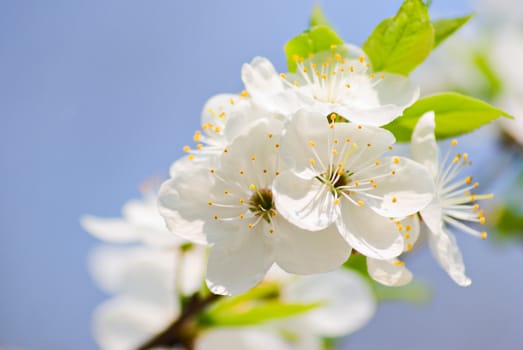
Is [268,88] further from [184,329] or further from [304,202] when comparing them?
[184,329]

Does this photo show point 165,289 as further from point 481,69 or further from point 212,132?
point 481,69

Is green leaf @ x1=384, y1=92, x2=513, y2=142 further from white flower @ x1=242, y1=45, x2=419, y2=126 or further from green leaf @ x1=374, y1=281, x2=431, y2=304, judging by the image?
green leaf @ x1=374, y1=281, x2=431, y2=304

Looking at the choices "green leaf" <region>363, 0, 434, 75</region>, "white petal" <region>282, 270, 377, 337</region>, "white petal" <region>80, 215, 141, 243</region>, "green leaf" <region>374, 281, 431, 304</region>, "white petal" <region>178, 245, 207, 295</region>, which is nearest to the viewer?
"green leaf" <region>363, 0, 434, 75</region>

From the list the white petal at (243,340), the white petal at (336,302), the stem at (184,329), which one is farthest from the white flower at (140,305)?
the stem at (184,329)

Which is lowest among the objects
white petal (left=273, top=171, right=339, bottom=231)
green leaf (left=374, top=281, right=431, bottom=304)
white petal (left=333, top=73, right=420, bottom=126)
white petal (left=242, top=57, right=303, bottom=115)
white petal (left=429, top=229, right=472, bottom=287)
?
green leaf (left=374, top=281, right=431, bottom=304)

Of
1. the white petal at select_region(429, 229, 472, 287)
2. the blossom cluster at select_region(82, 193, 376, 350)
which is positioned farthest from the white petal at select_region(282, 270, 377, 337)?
the white petal at select_region(429, 229, 472, 287)

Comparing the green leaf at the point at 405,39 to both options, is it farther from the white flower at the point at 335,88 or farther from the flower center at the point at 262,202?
the flower center at the point at 262,202

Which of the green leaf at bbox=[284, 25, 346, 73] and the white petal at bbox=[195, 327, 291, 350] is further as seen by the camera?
the white petal at bbox=[195, 327, 291, 350]
